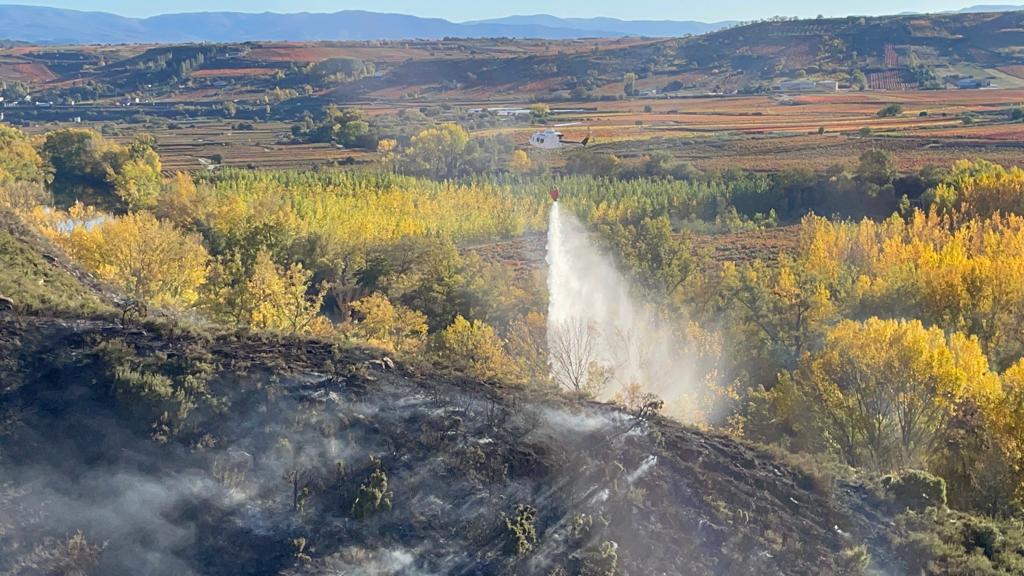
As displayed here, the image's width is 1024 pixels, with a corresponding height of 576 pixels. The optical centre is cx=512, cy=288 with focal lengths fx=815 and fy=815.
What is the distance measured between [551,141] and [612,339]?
253ft

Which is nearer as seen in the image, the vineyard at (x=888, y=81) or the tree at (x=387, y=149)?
the tree at (x=387, y=149)

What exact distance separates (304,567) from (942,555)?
13186 millimetres

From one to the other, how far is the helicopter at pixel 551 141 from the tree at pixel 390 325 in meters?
71.7

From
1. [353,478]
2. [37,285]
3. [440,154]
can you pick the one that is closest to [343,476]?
[353,478]

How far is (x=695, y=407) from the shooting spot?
34219 millimetres

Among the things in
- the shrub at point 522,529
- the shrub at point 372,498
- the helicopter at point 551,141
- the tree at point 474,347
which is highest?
the helicopter at point 551,141

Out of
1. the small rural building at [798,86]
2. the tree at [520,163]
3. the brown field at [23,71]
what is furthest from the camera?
the brown field at [23,71]

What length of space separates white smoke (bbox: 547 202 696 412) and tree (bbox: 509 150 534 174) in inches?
1847

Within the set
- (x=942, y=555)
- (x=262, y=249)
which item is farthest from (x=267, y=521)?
(x=262, y=249)

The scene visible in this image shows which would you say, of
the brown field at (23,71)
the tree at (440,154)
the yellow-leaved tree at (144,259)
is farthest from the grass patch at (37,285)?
the brown field at (23,71)

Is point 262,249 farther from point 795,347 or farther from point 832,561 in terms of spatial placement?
point 832,561

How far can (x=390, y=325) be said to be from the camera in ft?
122

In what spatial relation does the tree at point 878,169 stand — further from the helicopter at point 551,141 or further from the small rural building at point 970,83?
the small rural building at point 970,83

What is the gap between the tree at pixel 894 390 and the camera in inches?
1081
